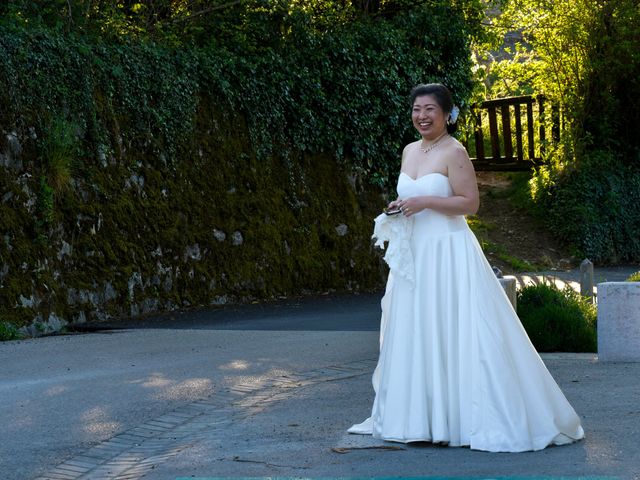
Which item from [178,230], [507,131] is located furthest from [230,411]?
[507,131]

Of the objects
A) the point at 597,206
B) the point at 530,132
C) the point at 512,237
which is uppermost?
the point at 530,132

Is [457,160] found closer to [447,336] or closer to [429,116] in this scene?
[429,116]

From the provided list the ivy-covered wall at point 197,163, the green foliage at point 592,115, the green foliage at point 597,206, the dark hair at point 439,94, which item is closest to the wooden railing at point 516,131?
the green foliage at point 592,115

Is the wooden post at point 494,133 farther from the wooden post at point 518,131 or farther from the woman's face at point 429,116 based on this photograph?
the woman's face at point 429,116

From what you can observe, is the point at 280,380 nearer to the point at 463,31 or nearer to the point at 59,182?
the point at 59,182

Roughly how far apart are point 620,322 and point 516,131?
1890 cm

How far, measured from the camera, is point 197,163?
15938 millimetres

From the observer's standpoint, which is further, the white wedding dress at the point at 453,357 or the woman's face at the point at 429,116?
the woman's face at the point at 429,116

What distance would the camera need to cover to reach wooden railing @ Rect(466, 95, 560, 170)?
2723 cm

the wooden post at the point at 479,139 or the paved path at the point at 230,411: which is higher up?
the wooden post at the point at 479,139

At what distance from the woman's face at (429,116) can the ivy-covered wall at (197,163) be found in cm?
691

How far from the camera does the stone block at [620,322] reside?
972cm

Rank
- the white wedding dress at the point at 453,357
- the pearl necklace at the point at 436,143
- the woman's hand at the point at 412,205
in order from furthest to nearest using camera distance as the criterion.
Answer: the pearl necklace at the point at 436,143 < the woman's hand at the point at 412,205 < the white wedding dress at the point at 453,357

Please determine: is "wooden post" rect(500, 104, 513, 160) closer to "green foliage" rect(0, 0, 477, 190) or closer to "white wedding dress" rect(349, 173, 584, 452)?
"green foliage" rect(0, 0, 477, 190)
